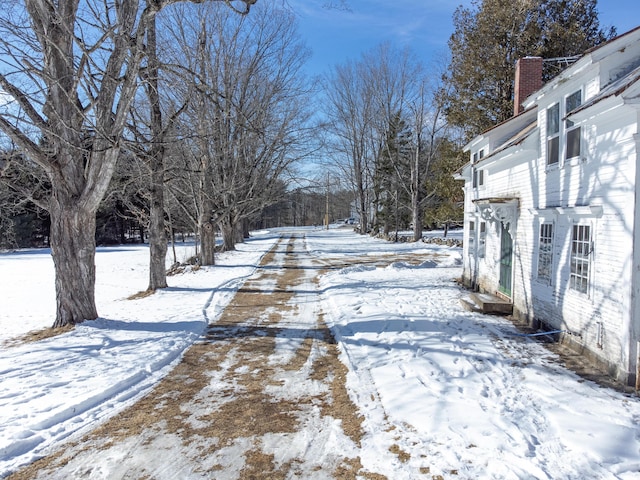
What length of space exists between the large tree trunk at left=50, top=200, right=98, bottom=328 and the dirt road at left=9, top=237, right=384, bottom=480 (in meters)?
2.77

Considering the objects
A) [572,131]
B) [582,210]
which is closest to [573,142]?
[572,131]

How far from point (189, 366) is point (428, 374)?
3420 millimetres

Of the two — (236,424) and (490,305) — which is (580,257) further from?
(236,424)

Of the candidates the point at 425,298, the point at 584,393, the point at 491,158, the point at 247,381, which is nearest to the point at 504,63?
the point at 491,158

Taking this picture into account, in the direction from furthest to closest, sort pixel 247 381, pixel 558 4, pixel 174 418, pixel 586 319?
1. pixel 558 4
2. pixel 586 319
3. pixel 247 381
4. pixel 174 418

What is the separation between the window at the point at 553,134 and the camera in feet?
25.2

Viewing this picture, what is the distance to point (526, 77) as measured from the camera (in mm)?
12055

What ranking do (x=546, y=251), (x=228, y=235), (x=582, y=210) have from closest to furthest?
(x=582, y=210), (x=546, y=251), (x=228, y=235)

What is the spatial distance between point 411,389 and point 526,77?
10.8 m

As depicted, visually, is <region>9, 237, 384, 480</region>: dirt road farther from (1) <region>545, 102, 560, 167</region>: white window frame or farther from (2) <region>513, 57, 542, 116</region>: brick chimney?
(2) <region>513, 57, 542, 116</region>: brick chimney

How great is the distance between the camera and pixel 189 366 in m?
6.04

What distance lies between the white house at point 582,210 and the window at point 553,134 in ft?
0.07

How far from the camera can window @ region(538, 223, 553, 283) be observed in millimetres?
7863

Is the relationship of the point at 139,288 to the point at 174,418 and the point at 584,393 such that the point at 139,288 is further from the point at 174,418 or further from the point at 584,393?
the point at 584,393
